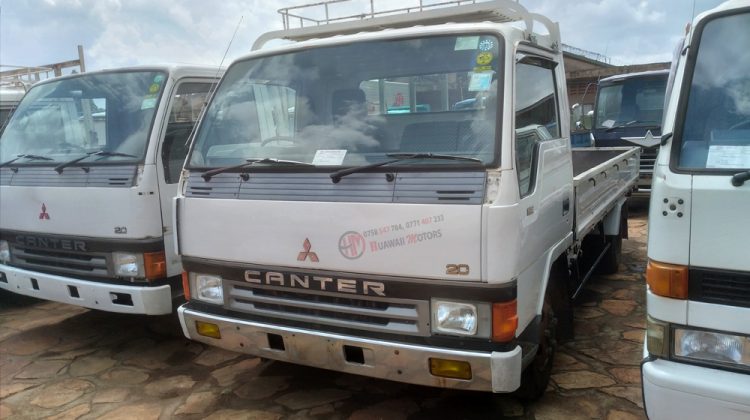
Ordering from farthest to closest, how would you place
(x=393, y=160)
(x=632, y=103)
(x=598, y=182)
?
(x=632, y=103)
(x=598, y=182)
(x=393, y=160)

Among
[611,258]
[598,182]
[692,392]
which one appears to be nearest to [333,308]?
[692,392]

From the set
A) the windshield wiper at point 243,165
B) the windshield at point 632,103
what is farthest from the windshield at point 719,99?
the windshield at point 632,103

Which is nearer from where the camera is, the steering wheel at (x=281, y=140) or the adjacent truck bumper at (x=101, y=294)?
the steering wheel at (x=281, y=140)

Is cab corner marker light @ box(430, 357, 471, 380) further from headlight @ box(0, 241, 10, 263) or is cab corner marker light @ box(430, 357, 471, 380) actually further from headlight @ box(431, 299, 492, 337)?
headlight @ box(0, 241, 10, 263)

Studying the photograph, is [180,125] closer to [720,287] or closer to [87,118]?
[87,118]

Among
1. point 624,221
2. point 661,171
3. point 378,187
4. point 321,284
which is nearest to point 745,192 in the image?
point 661,171

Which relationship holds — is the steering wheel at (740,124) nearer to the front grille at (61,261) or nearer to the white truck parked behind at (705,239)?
the white truck parked behind at (705,239)

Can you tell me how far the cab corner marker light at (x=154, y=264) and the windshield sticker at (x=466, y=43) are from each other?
2512mm

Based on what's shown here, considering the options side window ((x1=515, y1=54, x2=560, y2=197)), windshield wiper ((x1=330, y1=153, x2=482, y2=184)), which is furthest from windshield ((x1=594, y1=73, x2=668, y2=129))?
windshield wiper ((x1=330, y1=153, x2=482, y2=184))

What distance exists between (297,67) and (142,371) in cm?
249

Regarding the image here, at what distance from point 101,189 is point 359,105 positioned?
213cm

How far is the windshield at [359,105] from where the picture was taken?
2.83m

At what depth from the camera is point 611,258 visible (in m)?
5.92

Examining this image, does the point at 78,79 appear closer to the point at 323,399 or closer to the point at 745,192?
the point at 323,399
